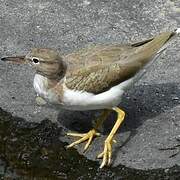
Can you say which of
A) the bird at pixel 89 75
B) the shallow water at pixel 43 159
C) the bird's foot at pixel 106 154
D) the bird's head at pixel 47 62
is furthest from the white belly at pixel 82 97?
the shallow water at pixel 43 159

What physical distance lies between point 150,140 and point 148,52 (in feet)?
2.86

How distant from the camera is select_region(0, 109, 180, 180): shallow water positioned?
19.1 feet

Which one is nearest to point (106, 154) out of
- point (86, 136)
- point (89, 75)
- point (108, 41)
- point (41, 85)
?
point (86, 136)

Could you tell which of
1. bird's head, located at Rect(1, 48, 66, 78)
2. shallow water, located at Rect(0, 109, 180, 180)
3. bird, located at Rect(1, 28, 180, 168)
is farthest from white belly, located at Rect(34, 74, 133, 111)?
shallow water, located at Rect(0, 109, 180, 180)

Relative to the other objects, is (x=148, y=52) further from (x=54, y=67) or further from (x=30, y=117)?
(x=30, y=117)

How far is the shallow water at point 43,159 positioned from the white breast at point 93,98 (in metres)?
0.51

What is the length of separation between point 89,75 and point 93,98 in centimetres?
22

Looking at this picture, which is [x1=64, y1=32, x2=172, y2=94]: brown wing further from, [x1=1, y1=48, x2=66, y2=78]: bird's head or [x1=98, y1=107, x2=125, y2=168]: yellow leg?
[x1=98, y1=107, x2=125, y2=168]: yellow leg

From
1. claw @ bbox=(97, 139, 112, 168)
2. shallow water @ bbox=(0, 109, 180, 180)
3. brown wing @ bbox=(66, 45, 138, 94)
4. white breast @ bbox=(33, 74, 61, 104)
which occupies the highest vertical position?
brown wing @ bbox=(66, 45, 138, 94)

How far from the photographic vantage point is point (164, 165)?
19.4 ft

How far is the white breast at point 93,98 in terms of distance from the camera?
5.78 metres

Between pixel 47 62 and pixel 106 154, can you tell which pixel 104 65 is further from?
pixel 106 154

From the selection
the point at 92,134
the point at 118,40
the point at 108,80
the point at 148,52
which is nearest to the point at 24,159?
the point at 92,134

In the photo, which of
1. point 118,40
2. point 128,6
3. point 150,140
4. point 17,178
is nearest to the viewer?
point 17,178
